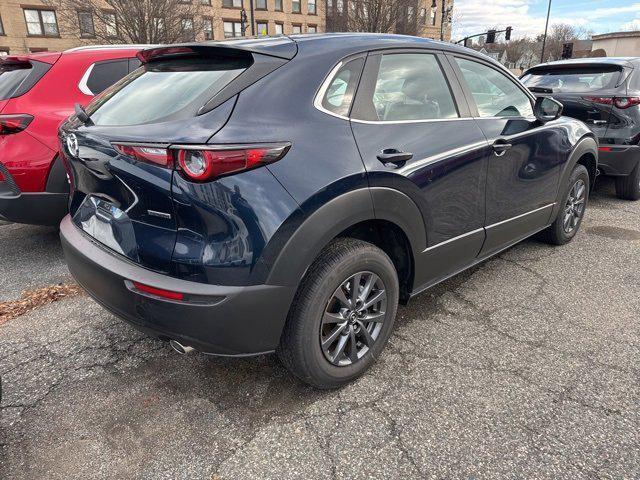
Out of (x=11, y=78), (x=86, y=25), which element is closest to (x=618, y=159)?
(x=11, y=78)

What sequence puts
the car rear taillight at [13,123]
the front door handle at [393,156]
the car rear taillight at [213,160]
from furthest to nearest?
the car rear taillight at [13,123]
the front door handle at [393,156]
the car rear taillight at [213,160]

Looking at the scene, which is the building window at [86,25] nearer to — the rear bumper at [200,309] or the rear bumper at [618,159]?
the rear bumper at [618,159]

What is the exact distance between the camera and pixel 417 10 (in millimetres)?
28641

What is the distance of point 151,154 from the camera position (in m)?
1.87

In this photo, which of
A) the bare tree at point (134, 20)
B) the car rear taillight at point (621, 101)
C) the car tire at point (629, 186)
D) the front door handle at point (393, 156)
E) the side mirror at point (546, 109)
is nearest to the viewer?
the front door handle at point (393, 156)

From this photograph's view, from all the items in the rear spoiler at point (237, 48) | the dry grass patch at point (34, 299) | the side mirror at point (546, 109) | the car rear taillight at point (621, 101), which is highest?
the rear spoiler at point (237, 48)

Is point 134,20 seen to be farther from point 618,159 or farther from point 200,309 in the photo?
point 200,309

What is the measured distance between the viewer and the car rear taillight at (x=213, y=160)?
5.89 ft

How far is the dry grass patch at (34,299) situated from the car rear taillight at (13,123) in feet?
4.33

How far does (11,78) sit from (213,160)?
11.3ft

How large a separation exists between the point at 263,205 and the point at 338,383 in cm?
107

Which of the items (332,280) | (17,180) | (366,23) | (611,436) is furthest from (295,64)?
(366,23)

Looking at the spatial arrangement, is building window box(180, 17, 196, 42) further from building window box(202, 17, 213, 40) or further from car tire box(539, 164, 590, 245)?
car tire box(539, 164, 590, 245)

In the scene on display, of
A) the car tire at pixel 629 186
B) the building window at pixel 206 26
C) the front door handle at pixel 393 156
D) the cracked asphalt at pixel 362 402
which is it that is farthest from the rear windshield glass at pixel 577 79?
the building window at pixel 206 26
